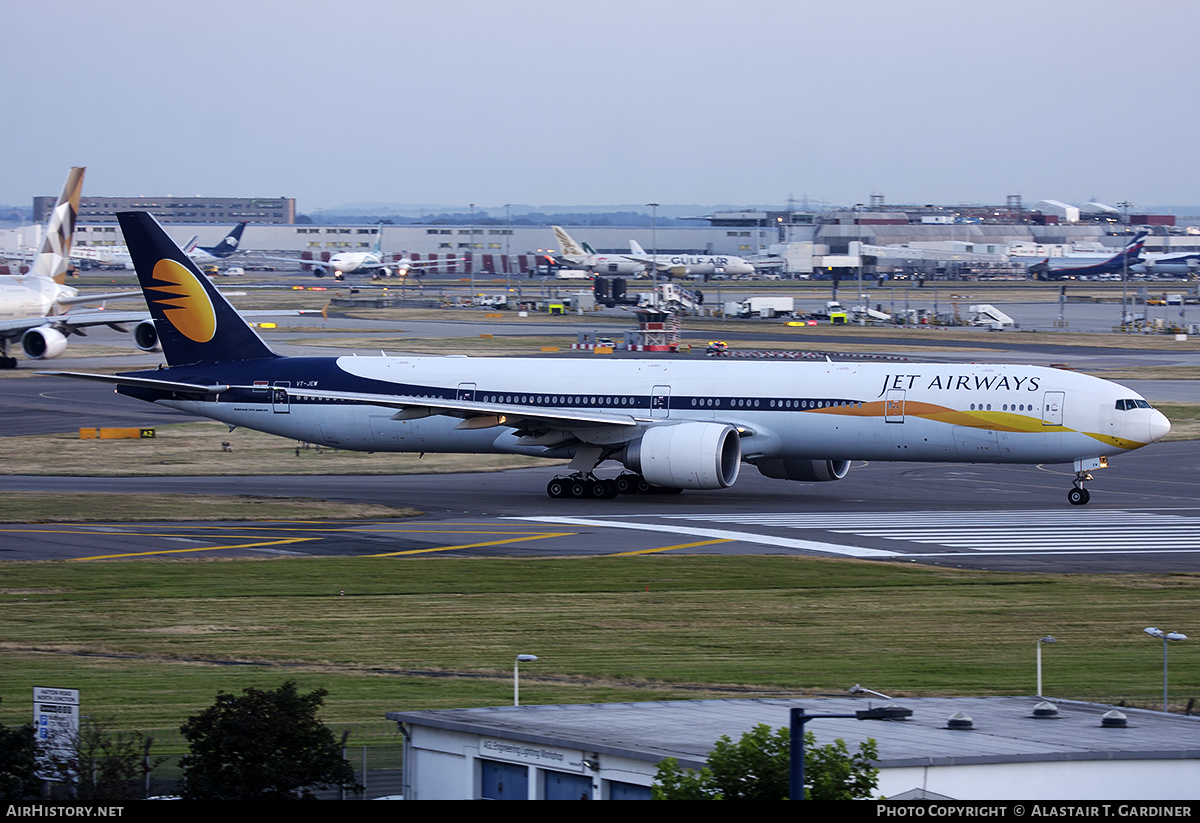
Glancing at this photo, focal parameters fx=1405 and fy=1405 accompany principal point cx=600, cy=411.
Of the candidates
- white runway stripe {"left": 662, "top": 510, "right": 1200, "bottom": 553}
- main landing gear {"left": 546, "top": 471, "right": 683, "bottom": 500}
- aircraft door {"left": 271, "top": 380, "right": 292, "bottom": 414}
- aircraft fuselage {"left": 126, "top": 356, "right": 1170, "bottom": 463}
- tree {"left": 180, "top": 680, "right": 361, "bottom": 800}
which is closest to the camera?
tree {"left": 180, "top": 680, "right": 361, "bottom": 800}

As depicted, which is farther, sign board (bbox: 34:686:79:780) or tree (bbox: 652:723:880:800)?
sign board (bbox: 34:686:79:780)

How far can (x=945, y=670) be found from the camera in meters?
26.4

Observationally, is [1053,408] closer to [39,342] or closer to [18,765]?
[18,765]

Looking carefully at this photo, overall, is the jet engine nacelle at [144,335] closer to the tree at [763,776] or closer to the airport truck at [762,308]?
the airport truck at [762,308]

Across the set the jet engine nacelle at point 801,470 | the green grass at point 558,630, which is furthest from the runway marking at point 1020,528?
the green grass at point 558,630

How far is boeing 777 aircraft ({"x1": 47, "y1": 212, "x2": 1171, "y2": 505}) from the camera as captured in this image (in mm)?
45375

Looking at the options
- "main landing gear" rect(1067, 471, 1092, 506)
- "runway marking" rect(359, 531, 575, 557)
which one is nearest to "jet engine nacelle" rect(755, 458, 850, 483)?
"main landing gear" rect(1067, 471, 1092, 506)

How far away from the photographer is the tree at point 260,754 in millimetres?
17422

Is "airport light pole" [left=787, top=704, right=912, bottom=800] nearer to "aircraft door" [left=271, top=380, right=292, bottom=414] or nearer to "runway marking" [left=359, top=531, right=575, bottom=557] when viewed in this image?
"runway marking" [left=359, top=531, right=575, bottom=557]

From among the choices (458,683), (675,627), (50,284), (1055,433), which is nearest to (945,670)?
(675,627)

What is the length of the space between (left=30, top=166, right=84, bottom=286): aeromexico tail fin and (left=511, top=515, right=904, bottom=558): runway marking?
61.7 m

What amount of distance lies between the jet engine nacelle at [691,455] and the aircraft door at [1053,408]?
982cm

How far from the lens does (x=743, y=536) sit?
4122cm

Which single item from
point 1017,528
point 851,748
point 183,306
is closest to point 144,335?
point 183,306
